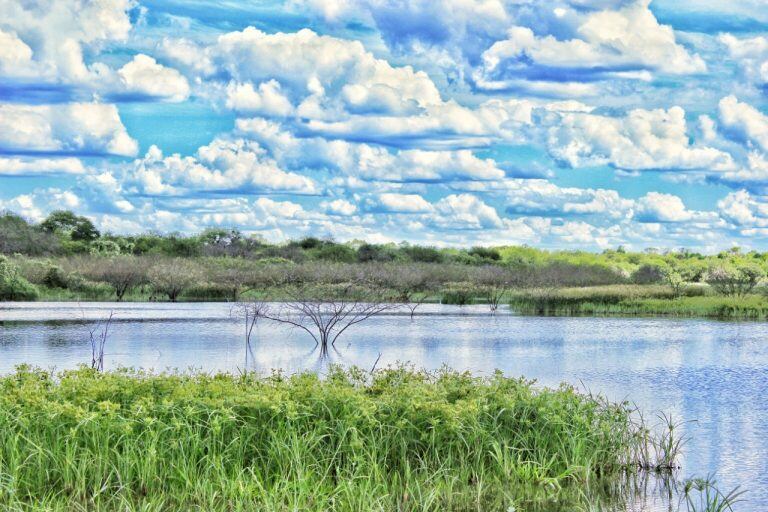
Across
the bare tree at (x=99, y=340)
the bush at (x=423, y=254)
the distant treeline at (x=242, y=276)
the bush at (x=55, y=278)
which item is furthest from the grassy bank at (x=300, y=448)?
the bush at (x=423, y=254)

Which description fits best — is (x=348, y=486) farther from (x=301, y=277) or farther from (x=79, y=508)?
(x=301, y=277)

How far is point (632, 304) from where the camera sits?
48500 mm

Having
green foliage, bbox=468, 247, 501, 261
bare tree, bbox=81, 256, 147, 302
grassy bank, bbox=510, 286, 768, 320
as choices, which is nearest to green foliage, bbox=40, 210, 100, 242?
bare tree, bbox=81, 256, 147, 302

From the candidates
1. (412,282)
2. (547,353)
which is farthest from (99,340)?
(412,282)

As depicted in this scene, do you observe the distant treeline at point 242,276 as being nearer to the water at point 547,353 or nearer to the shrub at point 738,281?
the shrub at point 738,281

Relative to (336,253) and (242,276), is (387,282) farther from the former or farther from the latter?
(336,253)

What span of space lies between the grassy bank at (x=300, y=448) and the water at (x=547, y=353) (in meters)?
1.27

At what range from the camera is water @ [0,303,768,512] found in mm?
13680

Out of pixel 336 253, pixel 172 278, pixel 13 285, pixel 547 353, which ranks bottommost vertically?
pixel 547 353

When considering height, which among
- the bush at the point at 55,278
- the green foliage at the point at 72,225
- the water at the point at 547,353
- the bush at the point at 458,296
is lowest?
the water at the point at 547,353

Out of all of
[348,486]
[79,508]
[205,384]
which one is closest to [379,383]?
[205,384]

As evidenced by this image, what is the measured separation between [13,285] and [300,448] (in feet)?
154

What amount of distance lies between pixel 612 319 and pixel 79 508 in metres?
35.9

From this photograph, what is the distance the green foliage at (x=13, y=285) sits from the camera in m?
50.8
